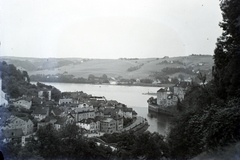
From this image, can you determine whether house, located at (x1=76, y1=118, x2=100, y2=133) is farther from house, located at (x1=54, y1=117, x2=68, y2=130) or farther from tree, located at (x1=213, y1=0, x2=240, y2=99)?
tree, located at (x1=213, y1=0, x2=240, y2=99)

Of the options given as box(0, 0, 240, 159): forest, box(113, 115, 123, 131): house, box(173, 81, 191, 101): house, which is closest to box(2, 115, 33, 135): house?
box(0, 0, 240, 159): forest

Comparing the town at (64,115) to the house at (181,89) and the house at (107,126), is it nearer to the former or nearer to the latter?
the house at (107,126)

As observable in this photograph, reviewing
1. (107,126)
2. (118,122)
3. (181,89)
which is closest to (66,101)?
(107,126)

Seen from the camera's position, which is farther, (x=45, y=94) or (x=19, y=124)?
(x=45, y=94)

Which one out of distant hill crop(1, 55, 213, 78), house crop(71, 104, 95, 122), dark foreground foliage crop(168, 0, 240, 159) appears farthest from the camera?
distant hill crop(1, 55, 213, 78)

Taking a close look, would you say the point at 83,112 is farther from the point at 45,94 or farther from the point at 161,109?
the point at 161,109
